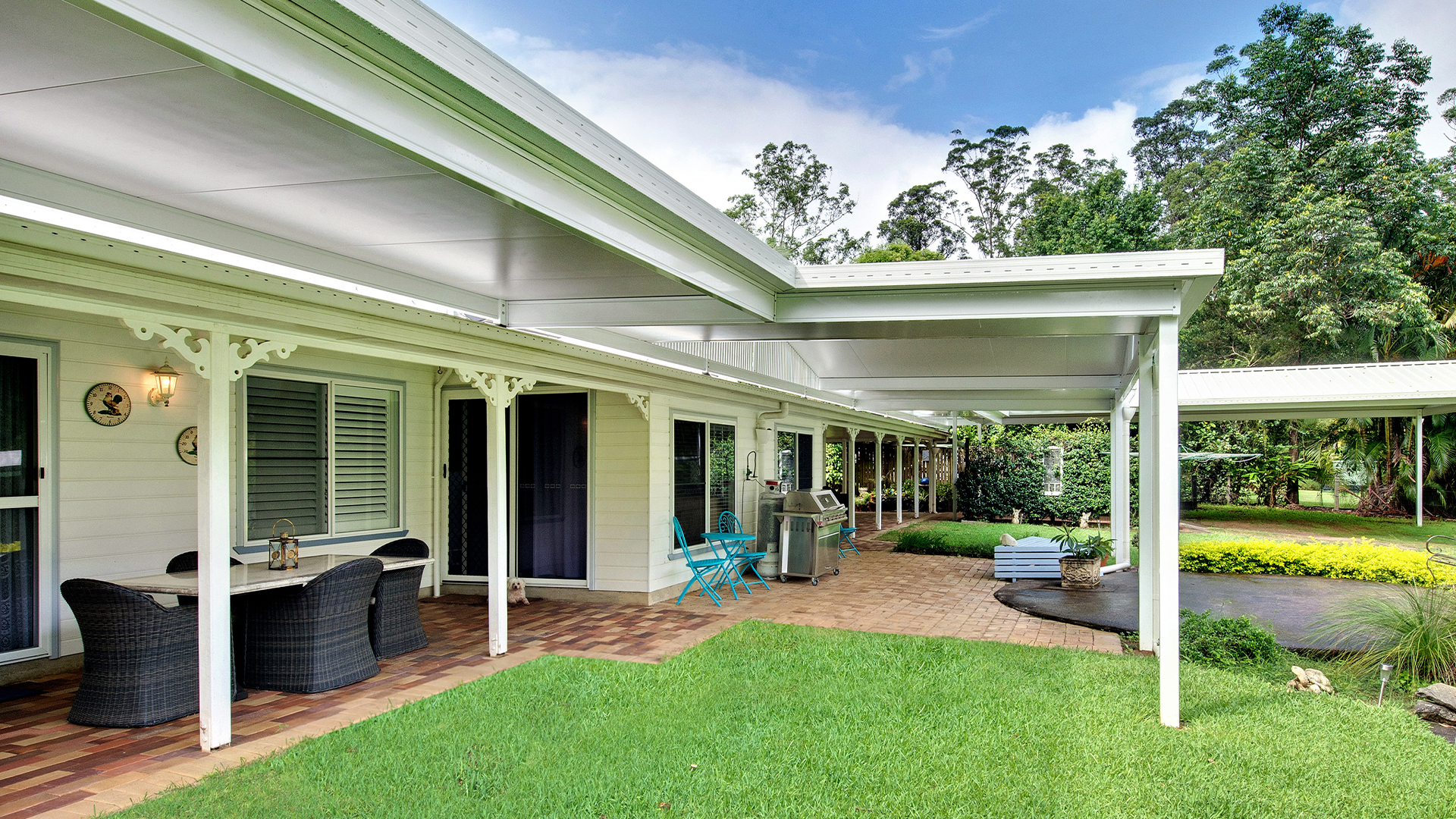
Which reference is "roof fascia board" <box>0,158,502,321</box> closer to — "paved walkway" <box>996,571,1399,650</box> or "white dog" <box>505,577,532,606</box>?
"white dog" <box>505,577,532,606</box>

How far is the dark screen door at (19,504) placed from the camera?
4809 mm

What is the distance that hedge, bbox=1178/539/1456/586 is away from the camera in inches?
389

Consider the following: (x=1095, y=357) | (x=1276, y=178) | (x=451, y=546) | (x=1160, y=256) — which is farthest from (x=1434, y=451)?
(x=451, y=546)

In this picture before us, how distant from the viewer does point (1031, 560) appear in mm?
9703

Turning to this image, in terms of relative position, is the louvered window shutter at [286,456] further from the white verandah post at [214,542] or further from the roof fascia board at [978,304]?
the roof fascia board at [978,304]

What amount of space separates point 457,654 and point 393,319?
243 centimetres

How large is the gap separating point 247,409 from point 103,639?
230 centimetres

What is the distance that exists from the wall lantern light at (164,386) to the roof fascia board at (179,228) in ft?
7.78

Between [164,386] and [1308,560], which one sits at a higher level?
[164,386]

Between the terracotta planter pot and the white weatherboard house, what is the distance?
6.23 feet

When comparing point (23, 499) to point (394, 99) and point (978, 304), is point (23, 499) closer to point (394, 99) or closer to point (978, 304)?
point (394, 99)

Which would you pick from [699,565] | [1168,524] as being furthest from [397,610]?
[1168,524]

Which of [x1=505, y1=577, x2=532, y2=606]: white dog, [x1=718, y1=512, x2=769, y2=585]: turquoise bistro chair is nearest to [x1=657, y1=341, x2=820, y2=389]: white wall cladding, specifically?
[x1=718, y1=512, x2=769, y2=585]: turquoise bistro chair

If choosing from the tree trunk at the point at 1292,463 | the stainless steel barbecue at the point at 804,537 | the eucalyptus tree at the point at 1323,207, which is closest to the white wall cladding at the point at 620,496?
the stainless steel barbecue at the point at 804,537
